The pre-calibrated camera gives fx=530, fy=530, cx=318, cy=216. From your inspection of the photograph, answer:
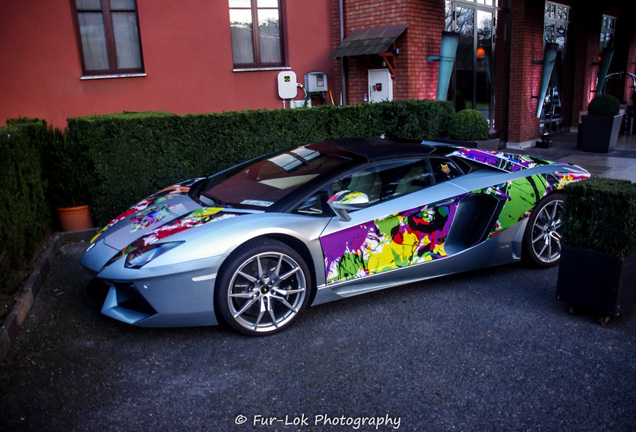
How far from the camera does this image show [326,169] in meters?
4.20

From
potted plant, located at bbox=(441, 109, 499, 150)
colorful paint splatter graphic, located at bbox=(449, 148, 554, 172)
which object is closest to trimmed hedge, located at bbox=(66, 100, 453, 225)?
potted plant, located at bbox=(441, 109, 499, 150)

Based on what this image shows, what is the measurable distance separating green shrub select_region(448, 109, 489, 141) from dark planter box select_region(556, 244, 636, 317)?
4984 mm

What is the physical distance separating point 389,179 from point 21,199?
11.6ft

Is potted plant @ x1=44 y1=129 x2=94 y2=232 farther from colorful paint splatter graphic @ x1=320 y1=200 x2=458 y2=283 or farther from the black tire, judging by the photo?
the black tire

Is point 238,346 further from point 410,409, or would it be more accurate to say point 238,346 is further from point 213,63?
point 213,63

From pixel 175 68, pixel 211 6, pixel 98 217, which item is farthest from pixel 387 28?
pixel 98 217

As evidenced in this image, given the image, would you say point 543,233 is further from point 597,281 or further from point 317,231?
point 317,231

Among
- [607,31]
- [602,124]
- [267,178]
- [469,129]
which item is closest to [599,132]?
[602,124]

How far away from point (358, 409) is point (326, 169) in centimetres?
193

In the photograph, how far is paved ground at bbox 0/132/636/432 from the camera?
9.34 feet

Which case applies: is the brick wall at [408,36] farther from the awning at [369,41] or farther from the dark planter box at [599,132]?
the dark planter box at [599,132]

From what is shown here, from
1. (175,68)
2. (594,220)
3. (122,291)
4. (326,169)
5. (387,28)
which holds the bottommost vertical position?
(122,291)

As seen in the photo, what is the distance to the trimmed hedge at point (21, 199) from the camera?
4414mm

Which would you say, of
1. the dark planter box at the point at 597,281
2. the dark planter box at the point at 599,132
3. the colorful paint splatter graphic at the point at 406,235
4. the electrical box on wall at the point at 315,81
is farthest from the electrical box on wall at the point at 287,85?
the dark planter box at the point at 597,281
